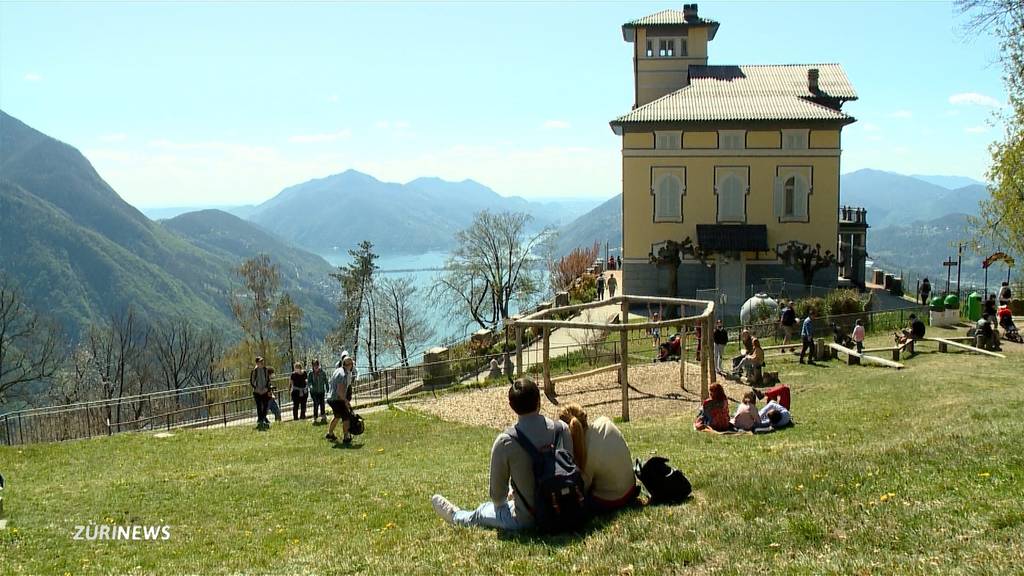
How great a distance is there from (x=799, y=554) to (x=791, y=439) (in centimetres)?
701

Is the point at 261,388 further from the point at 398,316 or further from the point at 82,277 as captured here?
the point at 82,277

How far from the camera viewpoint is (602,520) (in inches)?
311

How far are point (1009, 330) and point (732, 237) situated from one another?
17.8 metres

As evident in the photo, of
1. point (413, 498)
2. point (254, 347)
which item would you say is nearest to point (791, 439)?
point (413, 498)

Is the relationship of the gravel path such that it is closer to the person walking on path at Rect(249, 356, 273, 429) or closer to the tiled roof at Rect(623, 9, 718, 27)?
the person walking on path at Rect(249, 356, 273, 429)

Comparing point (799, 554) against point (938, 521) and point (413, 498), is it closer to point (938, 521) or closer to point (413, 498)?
point (938, 521)

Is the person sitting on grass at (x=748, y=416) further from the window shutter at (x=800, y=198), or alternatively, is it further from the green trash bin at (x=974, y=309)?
the window shutter at (x=800, y=198)

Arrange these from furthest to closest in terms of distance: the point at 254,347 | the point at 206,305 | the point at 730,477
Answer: the point at 206,305 < the point at 254,347 < the point at 730,477

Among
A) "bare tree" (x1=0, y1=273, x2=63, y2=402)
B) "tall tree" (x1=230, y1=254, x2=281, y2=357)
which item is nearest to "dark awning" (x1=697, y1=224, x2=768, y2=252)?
"tall tree" (x1=230, y1=254, x2=281, y2=357)

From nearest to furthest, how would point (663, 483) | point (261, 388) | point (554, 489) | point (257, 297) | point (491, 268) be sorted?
point (554, 489) → point (663, 483) → point (261, 388) → point (491, 268) → point (257, 297)

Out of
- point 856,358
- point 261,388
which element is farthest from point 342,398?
point 856,358

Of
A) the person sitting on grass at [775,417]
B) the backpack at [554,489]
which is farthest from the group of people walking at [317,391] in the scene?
the backpack at [554,489]

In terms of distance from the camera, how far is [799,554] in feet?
21.2

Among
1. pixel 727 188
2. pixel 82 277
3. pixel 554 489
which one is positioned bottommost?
pixel 82 277
